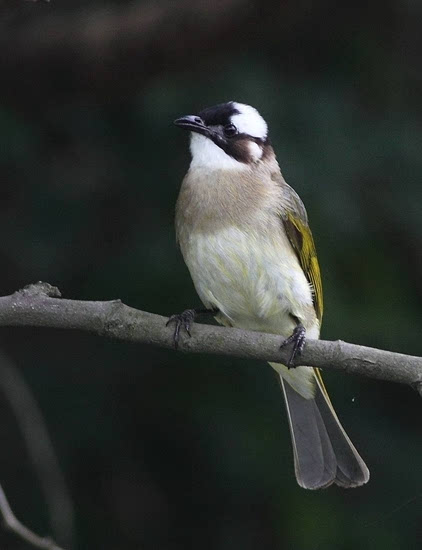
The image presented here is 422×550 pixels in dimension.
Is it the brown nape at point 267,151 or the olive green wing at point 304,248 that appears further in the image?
the brown nape at point 267,151

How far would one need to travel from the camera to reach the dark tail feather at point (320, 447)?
4.27 m

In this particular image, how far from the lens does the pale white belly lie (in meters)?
4.05

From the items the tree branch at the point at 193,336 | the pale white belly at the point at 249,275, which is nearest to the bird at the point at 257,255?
the pale white belly at the point at 249,275

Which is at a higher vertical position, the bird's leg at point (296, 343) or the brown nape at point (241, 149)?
the brown nape at point (241, 149)

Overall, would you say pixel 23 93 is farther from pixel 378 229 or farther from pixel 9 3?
pixel 378 229

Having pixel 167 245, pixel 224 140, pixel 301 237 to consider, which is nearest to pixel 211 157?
pixel 224 140

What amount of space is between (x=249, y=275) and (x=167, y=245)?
118 cm

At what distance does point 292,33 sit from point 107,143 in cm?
108

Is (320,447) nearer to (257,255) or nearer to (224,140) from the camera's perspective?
(257,255)

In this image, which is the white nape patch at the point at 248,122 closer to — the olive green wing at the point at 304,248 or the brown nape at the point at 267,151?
the brown nape at the point at 267,151

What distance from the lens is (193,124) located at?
4.27 metres

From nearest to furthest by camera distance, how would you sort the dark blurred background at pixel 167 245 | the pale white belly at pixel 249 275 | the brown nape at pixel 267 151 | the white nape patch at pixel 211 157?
the pale white belly at pixel 249 275 → the white nape patch at pixel 211 157 → the brown nape at pixel 267 151 → the dark blurred background at pixel 167 245

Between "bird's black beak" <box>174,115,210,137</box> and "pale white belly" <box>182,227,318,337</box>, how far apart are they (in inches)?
16.9

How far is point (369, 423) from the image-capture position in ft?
17.2
